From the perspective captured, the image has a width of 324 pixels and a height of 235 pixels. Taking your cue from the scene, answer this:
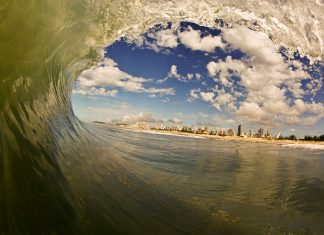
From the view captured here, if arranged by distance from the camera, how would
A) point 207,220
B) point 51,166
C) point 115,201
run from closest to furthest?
point 51,166, point 115,201, point 207,220

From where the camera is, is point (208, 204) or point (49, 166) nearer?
point (49, 166)

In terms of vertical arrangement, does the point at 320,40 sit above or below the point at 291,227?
above

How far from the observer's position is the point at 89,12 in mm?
6441

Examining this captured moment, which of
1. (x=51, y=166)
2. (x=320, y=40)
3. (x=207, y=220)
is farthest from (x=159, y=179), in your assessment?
(x=320, y=40)

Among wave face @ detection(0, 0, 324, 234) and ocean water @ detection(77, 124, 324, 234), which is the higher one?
wave face @ detection(0, 0, 324, 234)

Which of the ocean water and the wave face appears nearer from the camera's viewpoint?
the wave face

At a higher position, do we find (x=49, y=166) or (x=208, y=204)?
(x=49, y=166)

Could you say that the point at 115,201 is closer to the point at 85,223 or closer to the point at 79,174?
the point at 79,174

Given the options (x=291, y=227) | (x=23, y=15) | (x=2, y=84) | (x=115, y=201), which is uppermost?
(x=23, y=15)

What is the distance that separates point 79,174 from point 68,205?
1.04m

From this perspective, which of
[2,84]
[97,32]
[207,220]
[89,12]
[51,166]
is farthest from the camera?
[97,32]

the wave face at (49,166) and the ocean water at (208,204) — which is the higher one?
the wave face at (49,166)

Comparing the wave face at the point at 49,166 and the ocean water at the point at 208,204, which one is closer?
the wave face at the point at 49,166

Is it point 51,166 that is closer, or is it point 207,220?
point 51,166
